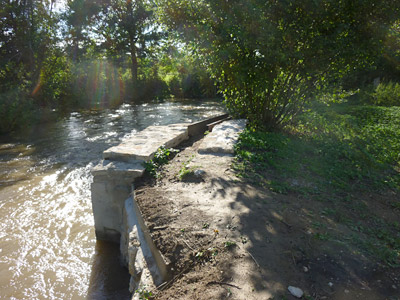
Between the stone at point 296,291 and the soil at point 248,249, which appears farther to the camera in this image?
the soil at point 248,249

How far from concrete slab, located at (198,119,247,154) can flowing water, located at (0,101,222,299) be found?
2158 millimetres

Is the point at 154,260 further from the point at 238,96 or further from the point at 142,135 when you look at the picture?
the point at 238,96

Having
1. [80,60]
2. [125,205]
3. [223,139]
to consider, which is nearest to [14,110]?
[223,139]

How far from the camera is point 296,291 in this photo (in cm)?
193

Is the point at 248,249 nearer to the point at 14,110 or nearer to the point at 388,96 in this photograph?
the point at 14,110

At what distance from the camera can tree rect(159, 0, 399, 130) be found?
4938 millimetres

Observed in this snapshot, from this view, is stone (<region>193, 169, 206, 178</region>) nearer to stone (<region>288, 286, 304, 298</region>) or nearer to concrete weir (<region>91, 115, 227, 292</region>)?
concrete weir (<region>91, 115, 227, 292</region>)

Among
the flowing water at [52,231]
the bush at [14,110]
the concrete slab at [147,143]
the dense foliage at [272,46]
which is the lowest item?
the flowing water at [52,231]

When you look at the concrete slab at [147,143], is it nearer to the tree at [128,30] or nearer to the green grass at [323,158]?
the green grass at [323,158]

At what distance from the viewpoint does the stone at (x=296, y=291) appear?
190 centimetres

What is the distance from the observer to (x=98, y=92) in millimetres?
21453

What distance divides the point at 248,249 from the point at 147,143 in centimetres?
296

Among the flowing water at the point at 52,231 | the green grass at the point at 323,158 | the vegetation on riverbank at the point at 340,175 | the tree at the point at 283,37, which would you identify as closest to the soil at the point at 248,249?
the vegetation on riverbank at the point at 340,175

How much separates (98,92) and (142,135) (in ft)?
58.9
